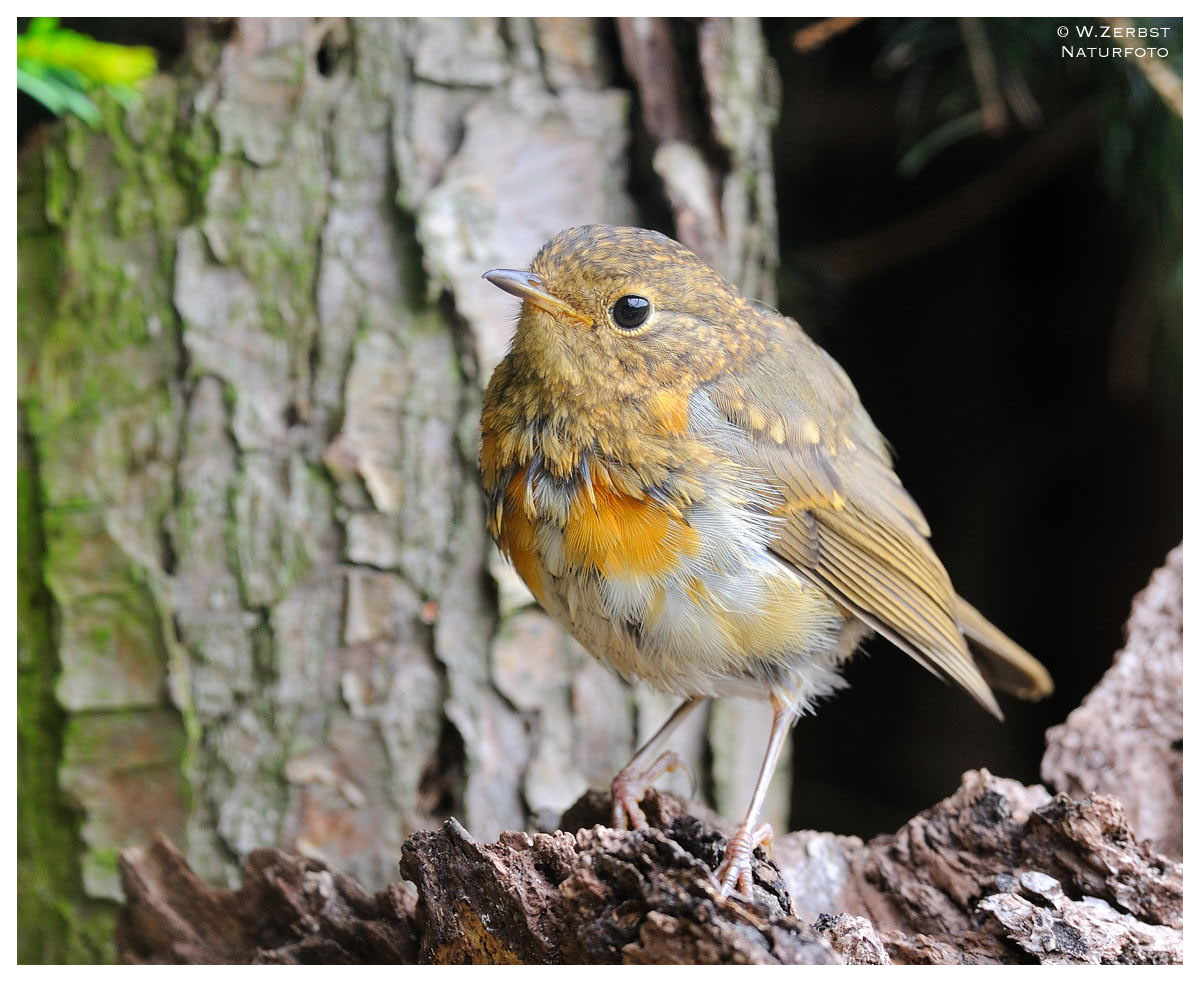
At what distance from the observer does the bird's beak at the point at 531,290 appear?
2.18 metres

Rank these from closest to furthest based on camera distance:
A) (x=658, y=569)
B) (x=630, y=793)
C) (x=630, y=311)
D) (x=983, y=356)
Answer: (x=658, y=569) → (x=630, y=311) → (x=630, y=793) → (x=983, y=356)

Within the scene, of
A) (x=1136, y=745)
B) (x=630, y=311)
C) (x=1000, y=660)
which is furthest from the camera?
(x=1000, y=660)

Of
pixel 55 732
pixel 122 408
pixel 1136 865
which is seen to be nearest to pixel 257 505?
pixel 122 408

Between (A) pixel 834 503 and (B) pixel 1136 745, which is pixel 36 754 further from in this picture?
(B) pixel 1136 745

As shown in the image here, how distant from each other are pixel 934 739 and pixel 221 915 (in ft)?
10.4

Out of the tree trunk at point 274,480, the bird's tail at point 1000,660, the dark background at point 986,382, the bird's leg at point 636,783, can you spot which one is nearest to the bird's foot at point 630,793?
the bird's leg at point 636,783

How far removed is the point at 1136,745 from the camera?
2.71 meters

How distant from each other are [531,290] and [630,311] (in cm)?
21

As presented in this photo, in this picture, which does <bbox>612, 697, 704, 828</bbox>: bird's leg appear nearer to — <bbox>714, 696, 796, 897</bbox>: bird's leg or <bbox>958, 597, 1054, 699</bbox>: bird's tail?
<bbox>714, 696, 796, 897</bbox>: bird's leg

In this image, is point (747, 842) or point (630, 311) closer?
point (747, 842)

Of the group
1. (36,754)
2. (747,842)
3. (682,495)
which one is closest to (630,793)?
(747,842)

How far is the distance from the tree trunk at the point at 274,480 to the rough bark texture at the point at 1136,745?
4.02 ft

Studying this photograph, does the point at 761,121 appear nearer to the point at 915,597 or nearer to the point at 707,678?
the point at 915,597

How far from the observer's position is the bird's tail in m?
2.94
